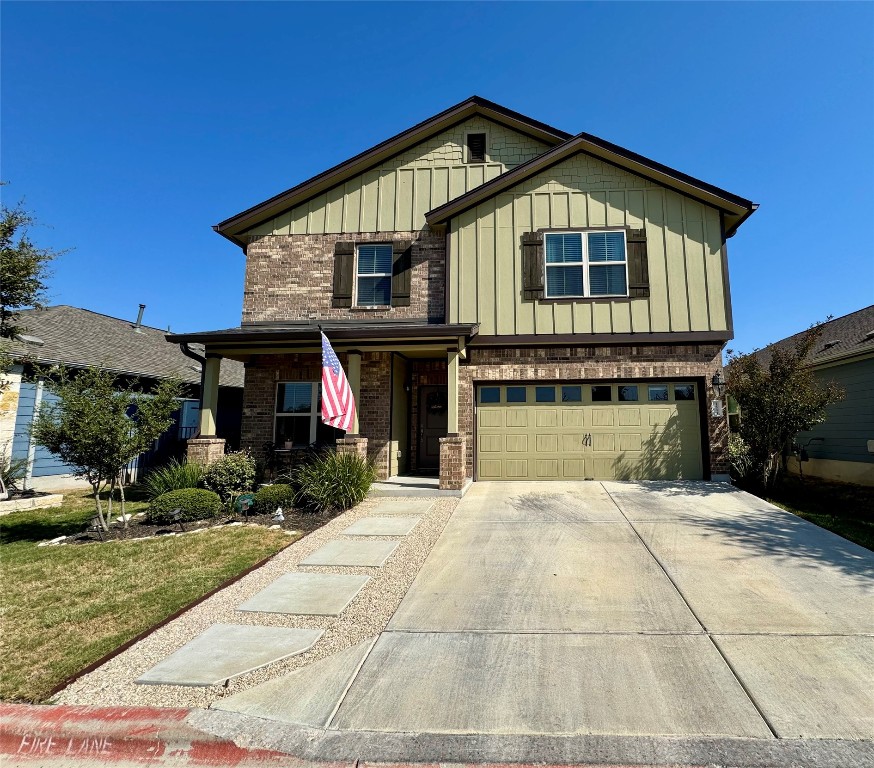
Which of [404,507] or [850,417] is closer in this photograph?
[404,507]

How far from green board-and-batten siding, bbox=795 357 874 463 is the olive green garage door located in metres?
4.89

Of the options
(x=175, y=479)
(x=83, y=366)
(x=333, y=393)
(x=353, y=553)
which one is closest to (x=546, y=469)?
(x=333, y=393)

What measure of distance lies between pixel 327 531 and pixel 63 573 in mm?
3260

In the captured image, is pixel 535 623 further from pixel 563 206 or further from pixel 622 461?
pixel 563 206

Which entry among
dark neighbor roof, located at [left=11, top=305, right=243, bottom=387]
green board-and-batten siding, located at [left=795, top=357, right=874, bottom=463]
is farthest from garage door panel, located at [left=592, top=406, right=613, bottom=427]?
dark neighbor roof, located at [left=11, top=305, right=243, bottom=387]

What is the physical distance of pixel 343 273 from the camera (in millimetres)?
12156

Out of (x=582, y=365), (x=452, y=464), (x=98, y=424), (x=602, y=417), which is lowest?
(x=452, y=464)

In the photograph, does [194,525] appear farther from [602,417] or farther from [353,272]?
[602,417]

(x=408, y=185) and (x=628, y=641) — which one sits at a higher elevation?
(x=408, y=185)

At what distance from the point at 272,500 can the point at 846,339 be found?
613 inches

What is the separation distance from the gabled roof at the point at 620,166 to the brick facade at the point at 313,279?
105 centimetres

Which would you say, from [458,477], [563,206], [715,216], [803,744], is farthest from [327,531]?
[715,216]

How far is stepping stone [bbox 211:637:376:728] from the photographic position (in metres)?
2.86

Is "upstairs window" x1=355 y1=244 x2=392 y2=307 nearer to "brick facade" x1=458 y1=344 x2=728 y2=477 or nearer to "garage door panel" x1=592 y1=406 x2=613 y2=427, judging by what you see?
"brick facade" x1=458 y1=344 x2=728 y2=477
